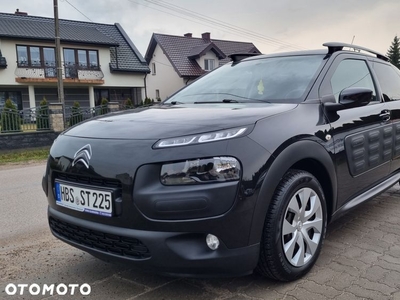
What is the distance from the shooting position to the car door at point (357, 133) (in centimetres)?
284

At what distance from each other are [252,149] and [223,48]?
35.6m

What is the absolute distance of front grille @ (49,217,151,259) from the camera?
2057mm

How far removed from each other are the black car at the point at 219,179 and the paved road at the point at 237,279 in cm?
18

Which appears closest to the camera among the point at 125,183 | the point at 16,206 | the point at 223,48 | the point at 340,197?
the point at 125,183

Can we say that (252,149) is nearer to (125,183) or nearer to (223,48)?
(125,183)

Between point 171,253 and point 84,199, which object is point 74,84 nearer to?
point 84,199

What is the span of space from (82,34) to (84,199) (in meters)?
27.6

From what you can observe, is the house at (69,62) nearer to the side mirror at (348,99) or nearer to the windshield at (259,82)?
the windshield at (259,82)

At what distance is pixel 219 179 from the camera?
1.99m

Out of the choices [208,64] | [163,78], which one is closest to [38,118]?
[208,64]

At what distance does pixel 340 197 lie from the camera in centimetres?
288

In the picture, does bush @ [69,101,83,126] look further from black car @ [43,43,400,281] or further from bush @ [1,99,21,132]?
black car @ [43,43,400,281]

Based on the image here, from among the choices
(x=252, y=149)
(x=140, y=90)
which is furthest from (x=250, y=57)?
(x=140, y=90)

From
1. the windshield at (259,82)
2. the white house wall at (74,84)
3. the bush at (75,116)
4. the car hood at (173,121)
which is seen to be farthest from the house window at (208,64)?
the car hood at (173,121)
